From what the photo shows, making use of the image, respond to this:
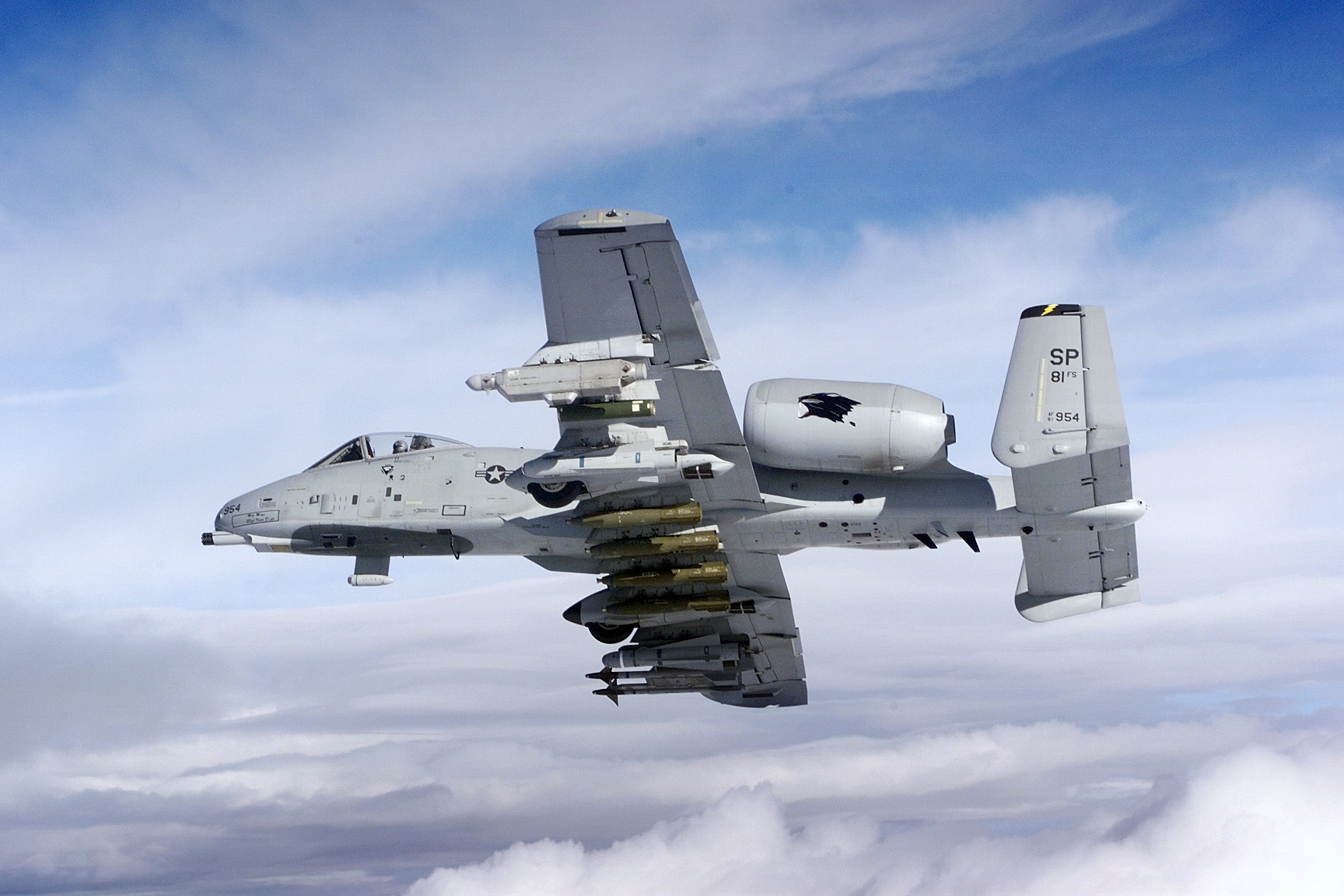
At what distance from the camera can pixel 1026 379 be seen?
20.4m

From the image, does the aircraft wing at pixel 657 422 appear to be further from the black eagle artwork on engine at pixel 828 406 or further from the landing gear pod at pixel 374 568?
the landing gear pod at pixel 374 568

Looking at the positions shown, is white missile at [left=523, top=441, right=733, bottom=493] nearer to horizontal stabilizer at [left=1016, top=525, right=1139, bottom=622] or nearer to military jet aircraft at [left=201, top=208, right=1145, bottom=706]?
military jet aircraft at [left=201, top=208, right=1145, bottom=706]

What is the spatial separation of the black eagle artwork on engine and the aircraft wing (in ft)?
4.18

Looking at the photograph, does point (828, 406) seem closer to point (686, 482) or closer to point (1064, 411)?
point (686, 482)

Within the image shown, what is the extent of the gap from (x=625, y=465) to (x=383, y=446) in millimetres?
7456

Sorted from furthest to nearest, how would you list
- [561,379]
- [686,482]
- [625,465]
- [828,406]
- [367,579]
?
[367,579] → [686,482] → [828,406] → [625,465] → [561,379]

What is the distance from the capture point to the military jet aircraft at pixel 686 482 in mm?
20203

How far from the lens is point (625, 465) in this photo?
2167 centimetres

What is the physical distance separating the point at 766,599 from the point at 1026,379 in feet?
31.5

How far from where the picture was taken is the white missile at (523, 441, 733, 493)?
71.1ft

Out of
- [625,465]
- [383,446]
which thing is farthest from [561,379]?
[383,446]

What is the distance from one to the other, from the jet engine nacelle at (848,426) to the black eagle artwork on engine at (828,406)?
0.05ft

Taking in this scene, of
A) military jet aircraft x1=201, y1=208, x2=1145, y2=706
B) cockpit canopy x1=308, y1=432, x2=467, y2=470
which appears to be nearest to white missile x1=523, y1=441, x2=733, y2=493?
military jet aircraft x1=201, y1=208, x2=1145, y2=706

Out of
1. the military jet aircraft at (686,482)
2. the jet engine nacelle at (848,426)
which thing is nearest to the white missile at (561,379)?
the military jet aircraft at (686,482)
